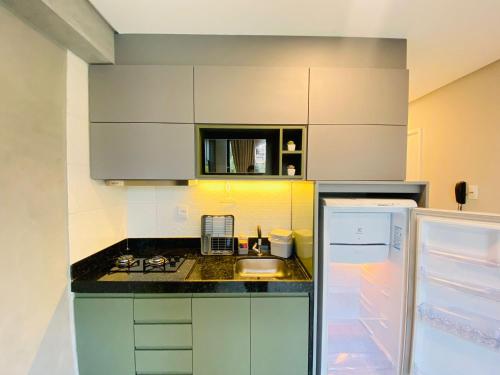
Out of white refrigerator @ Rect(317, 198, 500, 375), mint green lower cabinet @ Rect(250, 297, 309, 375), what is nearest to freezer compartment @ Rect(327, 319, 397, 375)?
white refrigerator @ Rect(317, 198, 500, 375)

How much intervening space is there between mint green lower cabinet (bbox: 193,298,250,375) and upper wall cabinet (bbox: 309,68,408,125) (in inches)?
50.2

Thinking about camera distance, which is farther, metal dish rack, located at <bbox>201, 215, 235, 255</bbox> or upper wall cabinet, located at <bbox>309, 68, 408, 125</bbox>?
metal dish rack, located at <bbox>201, 215, 235, 255</bbox>

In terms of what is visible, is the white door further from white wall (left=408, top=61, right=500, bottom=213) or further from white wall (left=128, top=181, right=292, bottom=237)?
white wall (left=408, top=61, right=500, bottom=213)

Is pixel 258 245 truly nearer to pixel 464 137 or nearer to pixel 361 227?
pixel 361 227

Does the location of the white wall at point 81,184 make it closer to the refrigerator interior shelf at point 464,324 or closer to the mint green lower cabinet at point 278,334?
the mint green lower cabinet at point 278,334

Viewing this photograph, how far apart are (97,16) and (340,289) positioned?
97.9 inches

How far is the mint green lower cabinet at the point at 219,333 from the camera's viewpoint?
1299mm

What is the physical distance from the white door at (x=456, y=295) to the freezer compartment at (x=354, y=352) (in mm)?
245

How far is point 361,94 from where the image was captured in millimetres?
1387

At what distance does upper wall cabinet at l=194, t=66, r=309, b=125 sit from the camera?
1.38m

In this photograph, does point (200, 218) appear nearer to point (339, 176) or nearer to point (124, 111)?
point (124, 111)

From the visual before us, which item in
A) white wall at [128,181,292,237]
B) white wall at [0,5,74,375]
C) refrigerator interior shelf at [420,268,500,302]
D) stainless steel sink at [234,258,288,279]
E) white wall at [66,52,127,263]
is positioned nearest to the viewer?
white wall at [0,5,74,375]

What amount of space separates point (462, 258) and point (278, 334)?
3.66ft

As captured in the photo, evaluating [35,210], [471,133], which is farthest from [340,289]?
[35,210]
